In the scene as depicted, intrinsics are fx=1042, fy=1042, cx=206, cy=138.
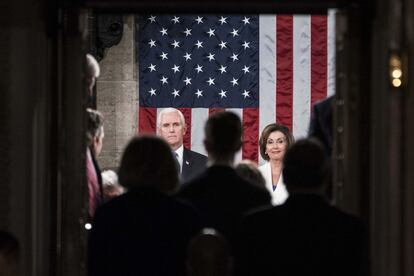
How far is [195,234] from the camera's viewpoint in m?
4.32

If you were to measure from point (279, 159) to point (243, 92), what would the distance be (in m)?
3.18

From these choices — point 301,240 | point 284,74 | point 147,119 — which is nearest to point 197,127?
point 147,119

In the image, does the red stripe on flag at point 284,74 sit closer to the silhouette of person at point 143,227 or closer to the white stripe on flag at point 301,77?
the white stripe on flag at point 301,77

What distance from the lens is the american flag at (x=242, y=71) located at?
11.0 metres

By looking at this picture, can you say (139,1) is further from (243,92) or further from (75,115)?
(243,92)

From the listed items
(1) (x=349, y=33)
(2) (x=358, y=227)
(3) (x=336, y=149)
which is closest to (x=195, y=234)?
(2) (x=358, y=227)

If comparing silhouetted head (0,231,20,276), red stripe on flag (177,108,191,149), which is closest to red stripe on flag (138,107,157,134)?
red stripe on flag (177,108,191,149)

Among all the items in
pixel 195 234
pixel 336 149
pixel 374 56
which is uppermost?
pixel 374 56

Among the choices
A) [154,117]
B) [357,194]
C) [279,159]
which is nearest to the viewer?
[357,194]

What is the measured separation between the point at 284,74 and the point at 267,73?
18 centimetres

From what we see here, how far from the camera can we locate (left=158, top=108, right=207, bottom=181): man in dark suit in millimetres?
8766

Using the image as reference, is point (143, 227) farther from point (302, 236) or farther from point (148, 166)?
point (302, 236)

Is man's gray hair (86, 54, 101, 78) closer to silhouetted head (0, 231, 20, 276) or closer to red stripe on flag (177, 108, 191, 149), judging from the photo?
silhouetted head (0, 231, 20, 276)

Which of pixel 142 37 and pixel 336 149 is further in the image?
pixel 142 37
